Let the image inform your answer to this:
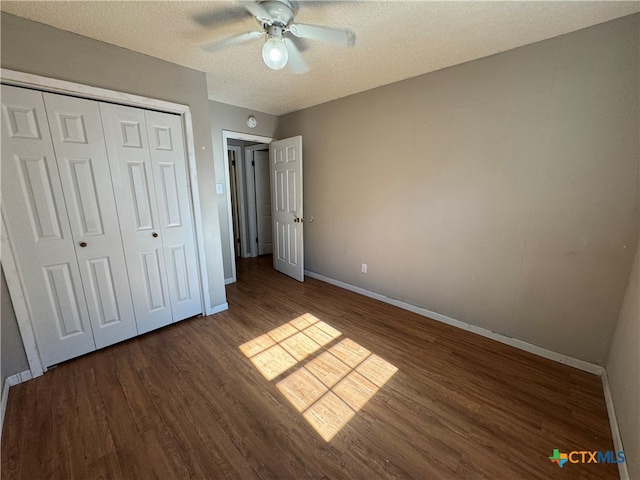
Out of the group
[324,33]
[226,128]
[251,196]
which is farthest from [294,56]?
[251,196]

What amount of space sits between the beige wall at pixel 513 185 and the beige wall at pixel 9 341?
3.11 meters

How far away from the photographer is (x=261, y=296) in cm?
325

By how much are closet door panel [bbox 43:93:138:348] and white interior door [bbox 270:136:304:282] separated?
202 centimetres

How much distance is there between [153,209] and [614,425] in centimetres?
360

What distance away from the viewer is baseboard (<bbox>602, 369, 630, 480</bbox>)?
1.24 metres

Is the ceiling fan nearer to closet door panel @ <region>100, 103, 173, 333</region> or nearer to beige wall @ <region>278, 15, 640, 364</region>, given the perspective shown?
closet door panel @ <region>100, 103, 173, 333</region>

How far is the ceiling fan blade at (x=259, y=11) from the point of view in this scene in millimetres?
1335

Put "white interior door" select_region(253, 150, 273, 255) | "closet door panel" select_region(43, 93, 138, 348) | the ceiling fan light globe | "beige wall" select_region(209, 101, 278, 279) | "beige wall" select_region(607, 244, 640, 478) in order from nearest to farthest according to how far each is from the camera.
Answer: "beige wall" select_region(607, 244, 640, 478)
the ceiling fan light globe
"closet door panel" select_region(43, 93, 138, 348)
"beige wall" select_region(209, 101, 278, 279)
"white interior door" select_region(253, 150, 273, 255)

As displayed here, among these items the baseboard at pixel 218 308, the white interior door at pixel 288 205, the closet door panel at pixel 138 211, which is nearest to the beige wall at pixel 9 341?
the closet door panel at pixel 138 211

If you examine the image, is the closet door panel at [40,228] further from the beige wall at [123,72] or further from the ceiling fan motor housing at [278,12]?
the ceiling fan motor housing at [278,12]

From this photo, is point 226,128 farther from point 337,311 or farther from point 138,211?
point 337,311

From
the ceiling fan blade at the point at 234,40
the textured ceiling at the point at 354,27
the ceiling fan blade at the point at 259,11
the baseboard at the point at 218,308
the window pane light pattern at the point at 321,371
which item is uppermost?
the textured ceiling at the point at 354,27

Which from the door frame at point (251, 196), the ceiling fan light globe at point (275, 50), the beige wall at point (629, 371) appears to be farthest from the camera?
the door frame at point (251, 196)

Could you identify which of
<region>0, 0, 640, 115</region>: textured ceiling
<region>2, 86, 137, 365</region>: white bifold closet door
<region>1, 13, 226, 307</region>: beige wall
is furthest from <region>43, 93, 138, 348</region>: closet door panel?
<region>0, 0, 640, 115</region>: textured ceiling
